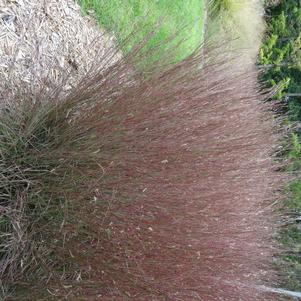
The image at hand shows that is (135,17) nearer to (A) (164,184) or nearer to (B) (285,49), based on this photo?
(A) (164,184)

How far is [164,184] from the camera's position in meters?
2.45

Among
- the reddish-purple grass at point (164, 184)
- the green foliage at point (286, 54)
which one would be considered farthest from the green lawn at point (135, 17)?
the green foliage at point (286, 54)

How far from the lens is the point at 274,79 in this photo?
28.9ft

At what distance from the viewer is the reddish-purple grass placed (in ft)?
7.75

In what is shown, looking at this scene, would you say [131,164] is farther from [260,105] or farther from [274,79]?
[274,79]

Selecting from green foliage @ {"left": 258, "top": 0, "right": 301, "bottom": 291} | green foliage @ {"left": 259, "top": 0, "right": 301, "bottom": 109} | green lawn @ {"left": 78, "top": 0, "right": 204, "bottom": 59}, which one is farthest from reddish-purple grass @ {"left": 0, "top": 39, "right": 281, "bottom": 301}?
green foliage @ {"left": 259, "top": 0, "right": 301, "bottom": 109}

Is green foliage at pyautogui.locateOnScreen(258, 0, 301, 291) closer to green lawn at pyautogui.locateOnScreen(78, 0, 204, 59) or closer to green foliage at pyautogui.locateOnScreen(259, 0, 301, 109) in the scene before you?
green foliage at pyautogui.locateOnScreen(259, 0, 301, 109)

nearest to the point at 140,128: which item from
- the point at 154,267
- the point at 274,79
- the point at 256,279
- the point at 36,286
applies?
the point at 154,267

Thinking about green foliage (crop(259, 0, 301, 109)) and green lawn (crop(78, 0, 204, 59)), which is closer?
green lawn (crop(78, 0, 204, 59))

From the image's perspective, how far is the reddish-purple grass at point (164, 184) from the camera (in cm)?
236

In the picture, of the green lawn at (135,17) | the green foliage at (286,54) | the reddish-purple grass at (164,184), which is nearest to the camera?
the reddish-purple grass at (164,184)

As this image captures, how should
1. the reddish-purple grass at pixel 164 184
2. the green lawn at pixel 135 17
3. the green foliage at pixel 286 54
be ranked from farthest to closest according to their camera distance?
the green foliage at pixel 286 54
the green lawn at pixel 135 17
the reddish-purple grass at pixel 164 184

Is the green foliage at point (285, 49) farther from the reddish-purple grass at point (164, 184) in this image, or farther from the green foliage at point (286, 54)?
the reddish-purple grass at point (164, 184)

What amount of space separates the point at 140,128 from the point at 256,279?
57.5 inches
